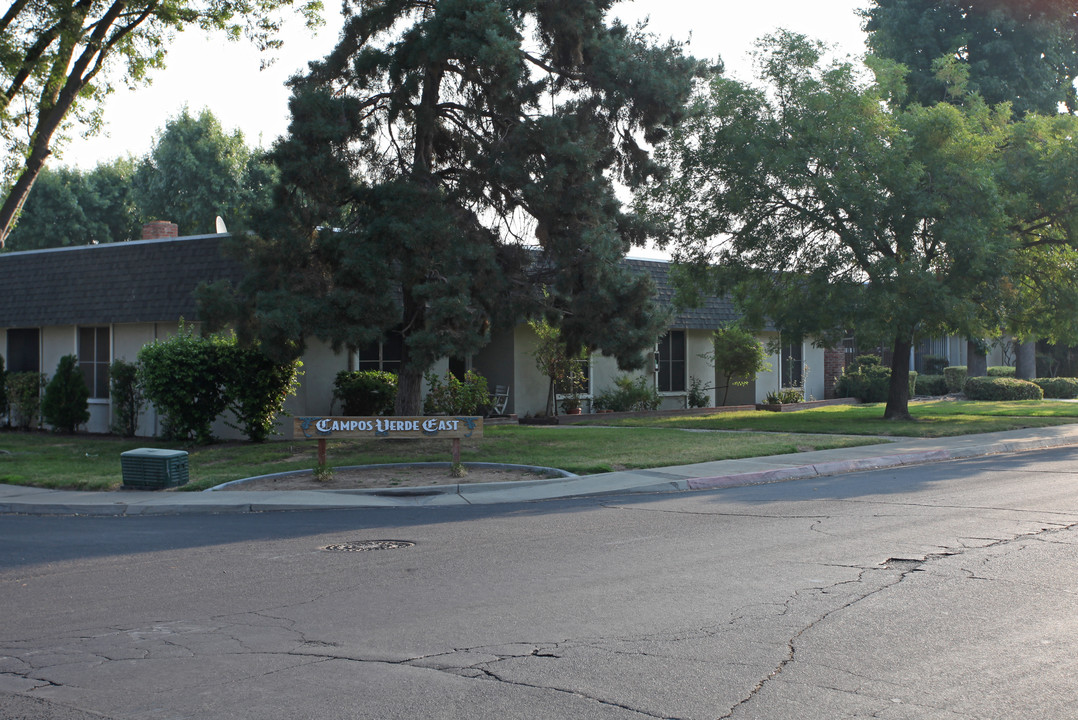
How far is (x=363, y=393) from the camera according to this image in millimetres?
21516

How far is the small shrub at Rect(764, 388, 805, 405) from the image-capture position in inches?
1216

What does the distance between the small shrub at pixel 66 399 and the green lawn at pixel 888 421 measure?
13.0 metres

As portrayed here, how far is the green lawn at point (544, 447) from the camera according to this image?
51.3ft

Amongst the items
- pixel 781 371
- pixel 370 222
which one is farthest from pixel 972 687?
pixel 781 371

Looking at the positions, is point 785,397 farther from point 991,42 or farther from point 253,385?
point 991,42

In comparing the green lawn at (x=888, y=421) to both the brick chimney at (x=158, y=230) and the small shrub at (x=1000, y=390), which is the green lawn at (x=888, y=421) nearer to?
the small shrub at (x=1000, y=390)

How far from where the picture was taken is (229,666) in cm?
570

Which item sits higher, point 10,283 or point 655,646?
point 10,283

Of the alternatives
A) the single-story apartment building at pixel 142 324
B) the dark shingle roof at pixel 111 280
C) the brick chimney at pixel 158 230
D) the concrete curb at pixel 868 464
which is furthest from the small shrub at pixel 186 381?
the concrete curb at pixel 868 464

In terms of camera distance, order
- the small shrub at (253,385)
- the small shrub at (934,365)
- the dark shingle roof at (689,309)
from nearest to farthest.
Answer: the small shrub at (253,385), the dark shingle roof at (689,309), the small shrub at (934,365)

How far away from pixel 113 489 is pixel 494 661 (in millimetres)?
10379

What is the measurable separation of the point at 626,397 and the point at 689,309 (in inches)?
183

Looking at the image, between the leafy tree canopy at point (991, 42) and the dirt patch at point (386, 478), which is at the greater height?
the leafy tree canopy at point (991, 42)

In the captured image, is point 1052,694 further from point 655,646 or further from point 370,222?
point 370,222
